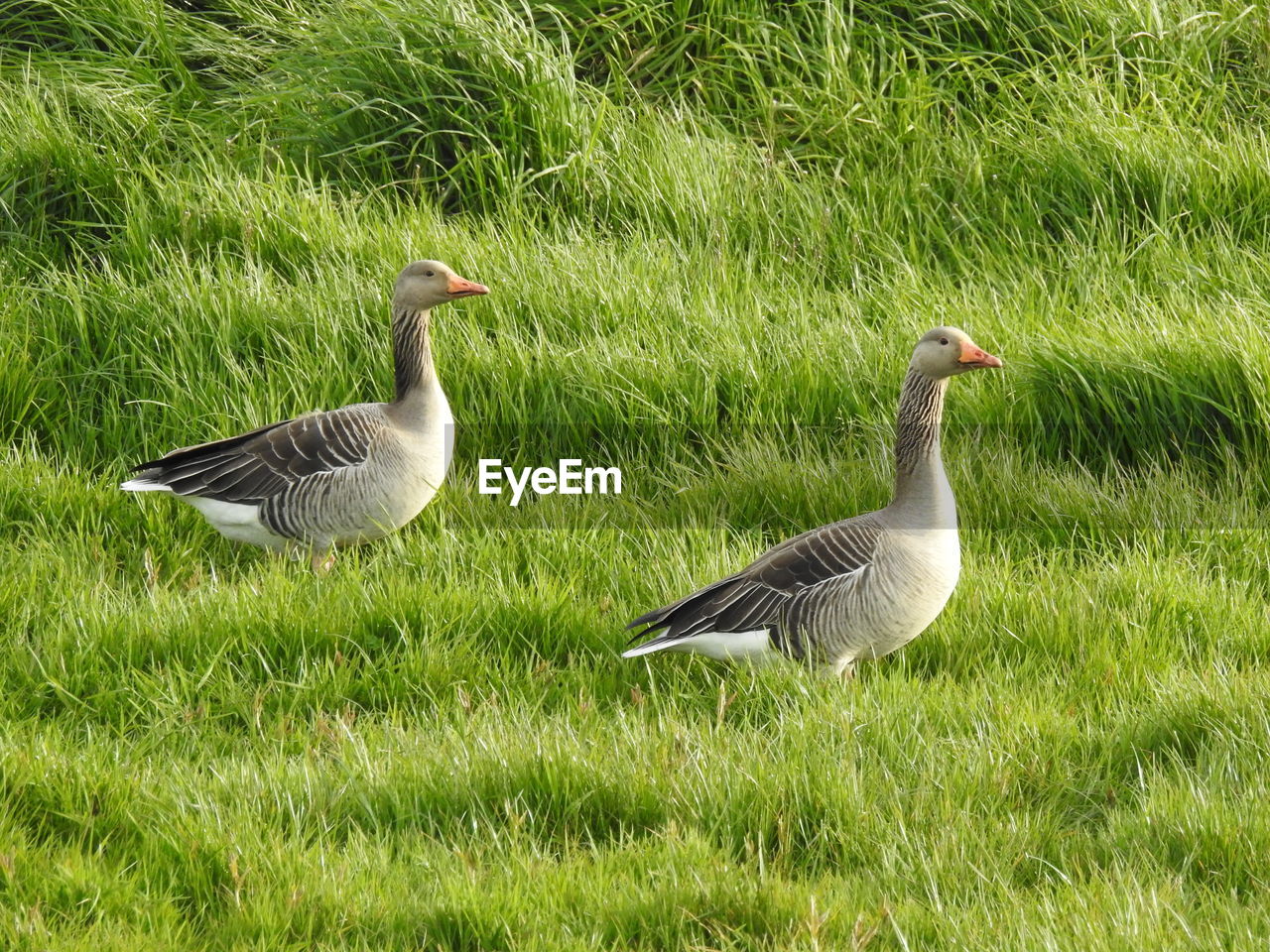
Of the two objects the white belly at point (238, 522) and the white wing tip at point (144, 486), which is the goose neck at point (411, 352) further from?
the white wing tip at point (144, 486)

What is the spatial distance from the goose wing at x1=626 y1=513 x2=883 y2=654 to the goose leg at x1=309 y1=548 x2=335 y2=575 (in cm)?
141

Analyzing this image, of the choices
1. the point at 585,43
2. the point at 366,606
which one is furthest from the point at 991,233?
the point at 366,606

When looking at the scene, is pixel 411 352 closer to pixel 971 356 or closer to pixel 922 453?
pixel 922 453

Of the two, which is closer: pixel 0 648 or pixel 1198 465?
pixel 0 648

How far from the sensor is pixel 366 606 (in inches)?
213

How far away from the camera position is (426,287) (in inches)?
246

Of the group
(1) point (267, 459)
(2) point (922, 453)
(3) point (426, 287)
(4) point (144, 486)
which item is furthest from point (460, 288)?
(2) point (922, 453)

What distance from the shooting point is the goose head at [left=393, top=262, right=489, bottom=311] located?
245 inches

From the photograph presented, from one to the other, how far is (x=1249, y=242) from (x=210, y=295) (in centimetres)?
520

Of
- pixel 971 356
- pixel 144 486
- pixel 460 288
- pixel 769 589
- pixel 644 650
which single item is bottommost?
pixel 644 650

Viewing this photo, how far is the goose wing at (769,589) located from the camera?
5.02 meters

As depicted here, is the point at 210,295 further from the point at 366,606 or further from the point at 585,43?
the point at 585,43

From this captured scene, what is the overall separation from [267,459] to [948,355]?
9.00 feet

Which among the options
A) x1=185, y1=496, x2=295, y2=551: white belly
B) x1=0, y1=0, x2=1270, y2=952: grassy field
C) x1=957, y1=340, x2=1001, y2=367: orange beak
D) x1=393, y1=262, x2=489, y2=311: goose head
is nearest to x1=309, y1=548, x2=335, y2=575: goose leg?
x1=185, y1=496, x2=295, y2=551: white belly
